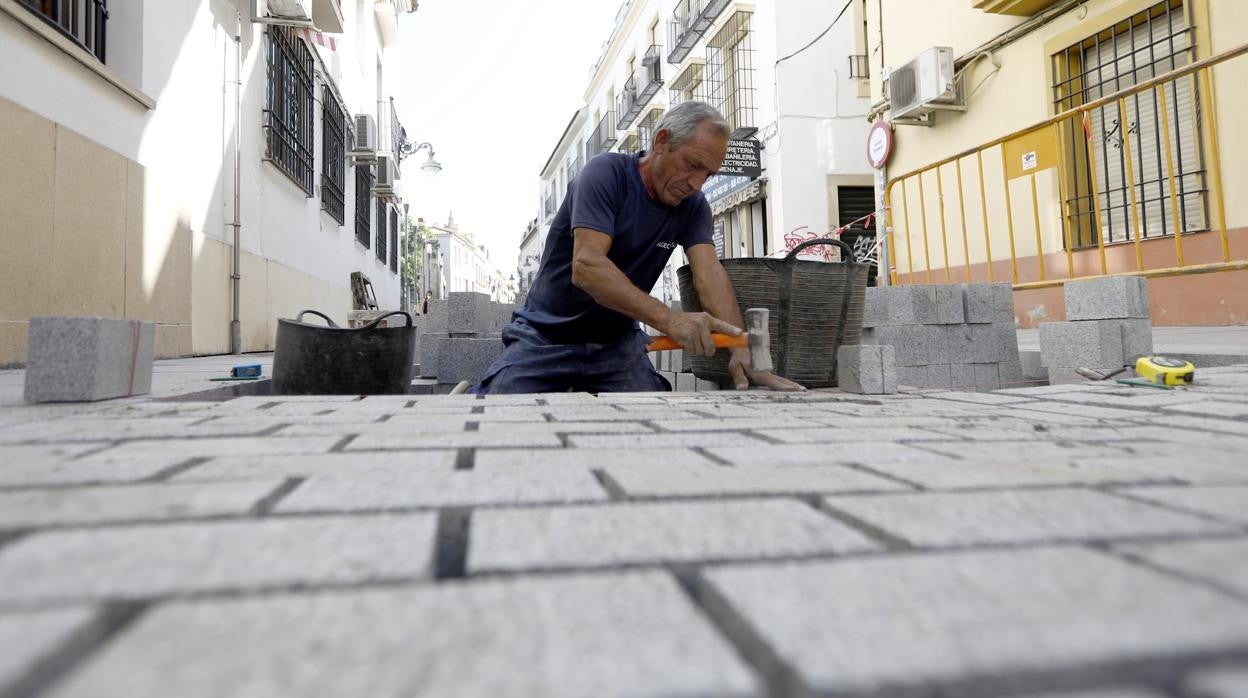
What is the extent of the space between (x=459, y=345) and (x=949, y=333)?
307cm

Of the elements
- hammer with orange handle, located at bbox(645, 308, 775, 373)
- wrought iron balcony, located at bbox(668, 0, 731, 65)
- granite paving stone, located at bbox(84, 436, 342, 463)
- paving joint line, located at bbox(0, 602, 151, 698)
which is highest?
wrought iron balcony, located at bbox(668, 0, 731, 65)

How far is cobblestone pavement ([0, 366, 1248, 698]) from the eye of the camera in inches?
19.3

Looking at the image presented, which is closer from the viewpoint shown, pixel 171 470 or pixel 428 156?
pixel 171 470

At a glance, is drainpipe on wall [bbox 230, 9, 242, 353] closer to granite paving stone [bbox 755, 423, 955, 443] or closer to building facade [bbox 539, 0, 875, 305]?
granite paving stone [bbox 755, 423, 955, 443]

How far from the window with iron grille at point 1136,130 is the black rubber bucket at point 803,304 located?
267 cm

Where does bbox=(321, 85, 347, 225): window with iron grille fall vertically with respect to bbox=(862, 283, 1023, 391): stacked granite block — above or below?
above

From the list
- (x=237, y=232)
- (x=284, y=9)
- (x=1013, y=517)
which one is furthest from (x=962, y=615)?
(x=284, y=9)

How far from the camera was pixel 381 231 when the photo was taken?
60.1 ft

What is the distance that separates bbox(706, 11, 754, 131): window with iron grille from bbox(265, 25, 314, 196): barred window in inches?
276

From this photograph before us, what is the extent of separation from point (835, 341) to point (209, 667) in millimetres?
3206

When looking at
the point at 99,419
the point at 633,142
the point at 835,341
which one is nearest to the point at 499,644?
the point at 99,419

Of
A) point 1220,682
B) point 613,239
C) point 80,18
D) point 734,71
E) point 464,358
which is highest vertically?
point 734,71

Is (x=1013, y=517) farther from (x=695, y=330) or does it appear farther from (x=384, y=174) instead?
(x=384, y=174)

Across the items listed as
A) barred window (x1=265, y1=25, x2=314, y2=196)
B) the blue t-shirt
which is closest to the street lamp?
barred window (x1=265, y1=25, x2=314, y2=196)
